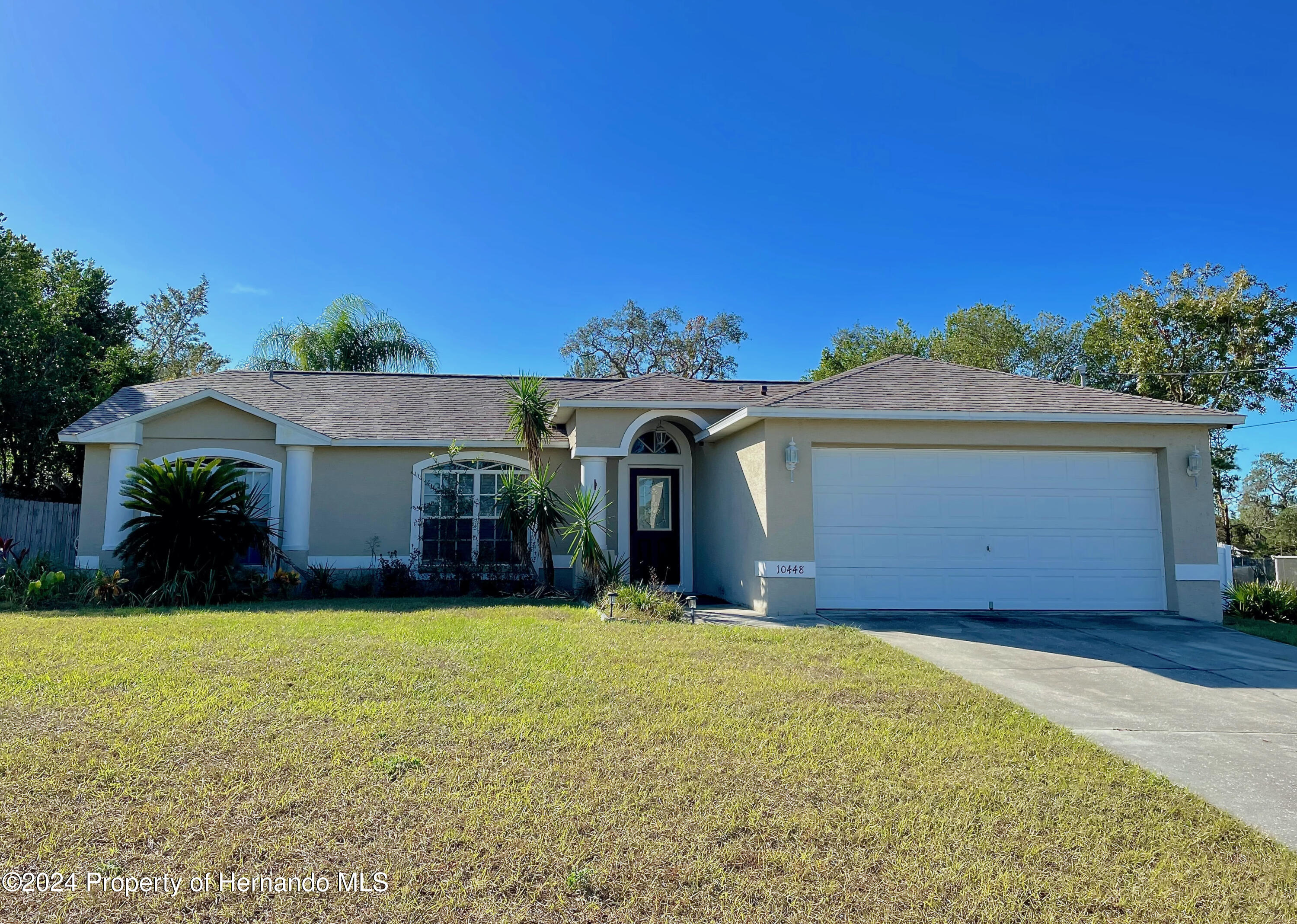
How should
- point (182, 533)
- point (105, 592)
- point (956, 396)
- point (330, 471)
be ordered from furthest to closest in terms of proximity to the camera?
point (330, 471), point (182, 533), point (956, 396), point (105, 592)

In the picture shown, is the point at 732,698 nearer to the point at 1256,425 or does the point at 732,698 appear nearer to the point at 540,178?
the point at 540,178

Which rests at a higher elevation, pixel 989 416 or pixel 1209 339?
pixel 1209 339

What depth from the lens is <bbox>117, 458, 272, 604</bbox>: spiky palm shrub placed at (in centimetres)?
Answer: 1114

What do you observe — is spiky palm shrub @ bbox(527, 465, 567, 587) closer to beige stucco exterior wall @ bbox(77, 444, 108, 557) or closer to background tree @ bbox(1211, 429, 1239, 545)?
beige stucco exterior wall @ bbox(77, 444, 108, 557)

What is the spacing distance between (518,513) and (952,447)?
282 inches

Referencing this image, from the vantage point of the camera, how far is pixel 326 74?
40.3 ft

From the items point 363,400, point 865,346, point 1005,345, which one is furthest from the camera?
point 865,346

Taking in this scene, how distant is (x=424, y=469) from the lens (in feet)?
44.9

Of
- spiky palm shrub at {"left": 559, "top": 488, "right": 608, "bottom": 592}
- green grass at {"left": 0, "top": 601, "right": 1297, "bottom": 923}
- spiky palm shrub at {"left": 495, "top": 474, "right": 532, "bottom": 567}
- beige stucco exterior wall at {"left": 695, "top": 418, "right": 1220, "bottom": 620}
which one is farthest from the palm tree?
green grass at {"left": 0, "top": 601, "right": 1297, "bottom": 923}

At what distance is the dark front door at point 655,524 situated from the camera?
13547 millimetres

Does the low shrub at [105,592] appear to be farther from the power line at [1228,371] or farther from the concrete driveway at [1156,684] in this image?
the power line at [1228,371]

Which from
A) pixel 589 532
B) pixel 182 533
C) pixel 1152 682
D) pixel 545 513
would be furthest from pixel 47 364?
pixel 1152 682

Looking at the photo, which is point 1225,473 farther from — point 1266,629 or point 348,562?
point 348,562

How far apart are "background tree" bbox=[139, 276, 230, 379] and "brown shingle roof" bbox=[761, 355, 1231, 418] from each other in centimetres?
3099
